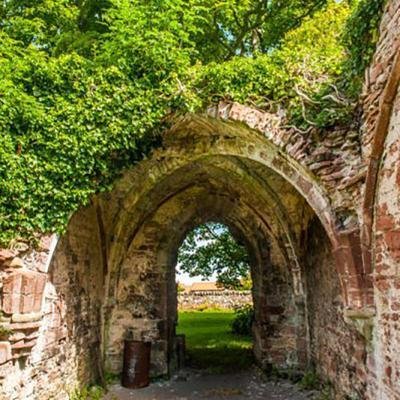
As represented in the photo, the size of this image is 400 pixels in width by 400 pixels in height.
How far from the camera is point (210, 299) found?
73.1 ft

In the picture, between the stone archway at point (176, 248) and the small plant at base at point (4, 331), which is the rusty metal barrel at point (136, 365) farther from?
the small plant at base at point (4, 331)

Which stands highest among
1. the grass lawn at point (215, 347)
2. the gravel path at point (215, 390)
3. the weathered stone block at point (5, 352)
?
the weathered stone block at point (5, 352)

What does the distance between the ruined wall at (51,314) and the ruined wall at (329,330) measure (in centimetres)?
375

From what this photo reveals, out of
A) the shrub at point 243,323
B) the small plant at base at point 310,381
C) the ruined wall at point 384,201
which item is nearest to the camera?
the ruined wall at point 384,201

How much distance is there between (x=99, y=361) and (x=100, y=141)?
4.12m

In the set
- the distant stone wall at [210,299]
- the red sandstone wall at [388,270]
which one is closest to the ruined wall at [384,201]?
the red sandstone wall at [388,270]

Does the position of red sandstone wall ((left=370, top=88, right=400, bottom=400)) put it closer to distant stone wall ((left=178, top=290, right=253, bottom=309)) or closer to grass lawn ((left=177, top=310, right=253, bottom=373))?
grass lawn ((left=177, top=310, right=253, bottom=373))

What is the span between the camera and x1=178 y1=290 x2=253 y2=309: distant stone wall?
71.1ft

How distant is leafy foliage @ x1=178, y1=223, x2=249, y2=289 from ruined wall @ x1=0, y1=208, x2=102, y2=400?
7.16 m

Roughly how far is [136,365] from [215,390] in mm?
1434

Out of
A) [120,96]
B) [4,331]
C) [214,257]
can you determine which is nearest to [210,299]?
[214,257]

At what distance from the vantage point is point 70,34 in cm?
828

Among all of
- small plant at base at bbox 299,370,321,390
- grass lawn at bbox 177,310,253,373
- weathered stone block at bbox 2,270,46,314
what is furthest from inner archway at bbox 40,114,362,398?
weathered stone block at bbox 2,270,46,314

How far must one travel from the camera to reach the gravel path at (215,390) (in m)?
6.45
